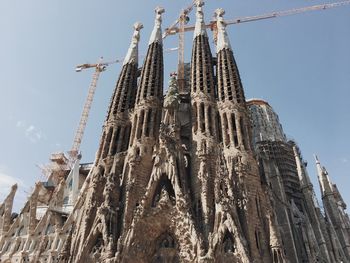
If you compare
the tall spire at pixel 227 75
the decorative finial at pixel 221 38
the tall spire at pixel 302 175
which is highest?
the decorative finial at pixel 221 38

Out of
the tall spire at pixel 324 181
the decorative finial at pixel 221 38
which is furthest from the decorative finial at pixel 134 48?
the tall spire at pixel 324 181

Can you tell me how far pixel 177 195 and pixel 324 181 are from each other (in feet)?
76.0

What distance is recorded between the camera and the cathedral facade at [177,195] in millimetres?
17500

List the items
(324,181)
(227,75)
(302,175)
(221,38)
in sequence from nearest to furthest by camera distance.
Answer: (227,75) → (221,38) → (302,175) → (324,181)

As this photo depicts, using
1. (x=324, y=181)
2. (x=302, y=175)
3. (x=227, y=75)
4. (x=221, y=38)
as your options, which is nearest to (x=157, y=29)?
(x=221, y=38)

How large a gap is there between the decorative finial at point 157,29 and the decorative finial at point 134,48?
1.63 m

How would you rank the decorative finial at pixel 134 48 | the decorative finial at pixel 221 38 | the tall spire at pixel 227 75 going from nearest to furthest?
the tall spire at pixel 227 75
the decorative finial at pixel 221 38
the decorative finial at pixel 134 48

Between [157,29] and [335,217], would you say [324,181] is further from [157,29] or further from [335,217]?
[157,29]

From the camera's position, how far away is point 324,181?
3569 cm

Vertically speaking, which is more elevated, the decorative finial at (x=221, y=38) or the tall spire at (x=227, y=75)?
the decorative finial at (x=221, y=38)

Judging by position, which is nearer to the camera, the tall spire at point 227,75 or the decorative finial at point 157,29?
the tall spire at point 227,75

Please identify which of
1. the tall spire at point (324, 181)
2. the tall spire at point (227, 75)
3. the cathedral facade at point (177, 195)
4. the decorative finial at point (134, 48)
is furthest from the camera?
the tall spire at point (324, 181)

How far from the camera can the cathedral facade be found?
17500 mm

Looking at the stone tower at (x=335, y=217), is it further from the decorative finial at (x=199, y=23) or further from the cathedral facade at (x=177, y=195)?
the decorative finial at (x=199, y=23)
